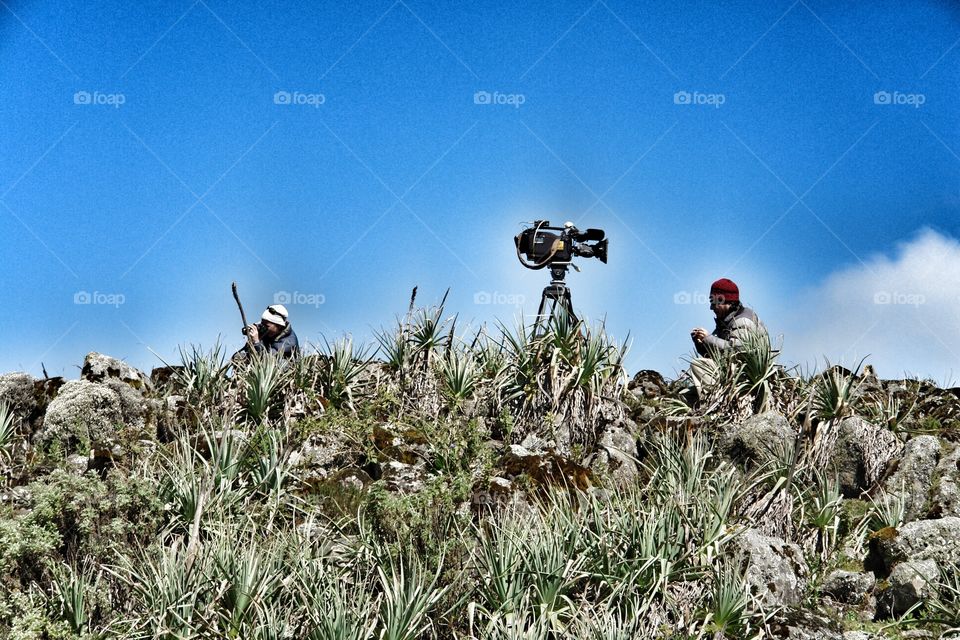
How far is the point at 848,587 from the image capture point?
8906mm

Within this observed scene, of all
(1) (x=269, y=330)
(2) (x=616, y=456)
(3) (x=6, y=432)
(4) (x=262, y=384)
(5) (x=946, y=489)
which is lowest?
(5) (x=946, y=489)

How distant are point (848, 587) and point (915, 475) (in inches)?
104

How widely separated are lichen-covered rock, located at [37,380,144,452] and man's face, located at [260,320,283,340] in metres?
1.99

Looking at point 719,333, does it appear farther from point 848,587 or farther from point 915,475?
point 848,587

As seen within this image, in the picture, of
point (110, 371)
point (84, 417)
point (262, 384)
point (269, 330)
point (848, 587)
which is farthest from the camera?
point (269, 330)

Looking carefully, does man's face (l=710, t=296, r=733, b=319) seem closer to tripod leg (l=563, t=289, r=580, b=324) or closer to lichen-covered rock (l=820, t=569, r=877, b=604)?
tripod leg (l=563, t=289, r=580, b=324)

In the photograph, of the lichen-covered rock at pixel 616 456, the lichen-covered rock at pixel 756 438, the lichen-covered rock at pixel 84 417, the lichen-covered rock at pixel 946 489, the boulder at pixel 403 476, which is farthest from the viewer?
the lichen-covered rock at pixel 84 417

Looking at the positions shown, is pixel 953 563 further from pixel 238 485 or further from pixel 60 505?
pixel 60 505

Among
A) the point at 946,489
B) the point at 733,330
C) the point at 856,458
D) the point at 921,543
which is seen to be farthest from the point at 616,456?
the point at 946,489

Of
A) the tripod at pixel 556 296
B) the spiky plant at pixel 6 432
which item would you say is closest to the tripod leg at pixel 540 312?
the tripod at pixel 556 296

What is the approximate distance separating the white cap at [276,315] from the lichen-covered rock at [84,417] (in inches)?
83.5

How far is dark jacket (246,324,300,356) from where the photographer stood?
12.3 m

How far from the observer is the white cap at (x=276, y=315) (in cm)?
1251

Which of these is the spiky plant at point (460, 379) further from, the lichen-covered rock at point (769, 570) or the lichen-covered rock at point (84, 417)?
the lichen-covered rock at point (769, 570)
